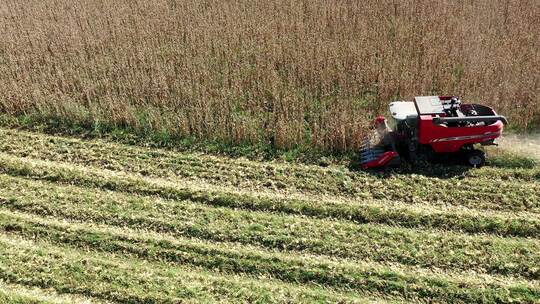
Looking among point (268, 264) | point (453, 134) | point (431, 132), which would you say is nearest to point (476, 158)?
point (453, 134)

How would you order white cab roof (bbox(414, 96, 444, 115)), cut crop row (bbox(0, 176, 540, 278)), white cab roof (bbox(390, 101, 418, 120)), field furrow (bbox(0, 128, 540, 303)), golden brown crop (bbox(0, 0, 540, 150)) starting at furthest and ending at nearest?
golden brown crop (bbox(0, 0, 540, 150)), white cab roof (bbox(390, 101, 418, 120)), white cab roof (bbox(414, 96, 444, 115)), cut crop row (bbox(0, 176, 540, 278)), field furrow (bbox(0, 128, 540, 303))

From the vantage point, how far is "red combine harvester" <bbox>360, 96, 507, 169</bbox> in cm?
827

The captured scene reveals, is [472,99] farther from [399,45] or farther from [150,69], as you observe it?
[150,69]

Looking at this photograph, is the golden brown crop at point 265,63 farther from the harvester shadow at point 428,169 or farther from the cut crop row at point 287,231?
the cut crop row at point 287,231

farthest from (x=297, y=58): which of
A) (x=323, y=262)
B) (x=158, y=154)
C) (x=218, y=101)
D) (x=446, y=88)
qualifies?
(x=323, y=262)

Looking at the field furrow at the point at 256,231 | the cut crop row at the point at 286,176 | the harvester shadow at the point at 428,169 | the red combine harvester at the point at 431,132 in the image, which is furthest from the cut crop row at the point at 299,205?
the red combine harvester at the point at 431,132

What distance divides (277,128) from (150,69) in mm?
4381

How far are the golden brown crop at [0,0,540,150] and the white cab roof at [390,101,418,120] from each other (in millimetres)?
765

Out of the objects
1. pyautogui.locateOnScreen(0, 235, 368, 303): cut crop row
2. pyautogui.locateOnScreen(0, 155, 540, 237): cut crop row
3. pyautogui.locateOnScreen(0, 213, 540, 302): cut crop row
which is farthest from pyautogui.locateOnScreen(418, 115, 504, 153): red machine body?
pyautogui.locateOnScreen(0, 235, 368, 303): cut crop row

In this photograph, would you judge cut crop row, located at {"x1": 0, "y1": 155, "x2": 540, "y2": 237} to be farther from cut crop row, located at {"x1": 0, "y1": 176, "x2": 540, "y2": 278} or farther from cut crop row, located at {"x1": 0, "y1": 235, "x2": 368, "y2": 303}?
cut crop row, located at {"x1": 0, "y1": 235, "x2": 368, "y2": 303}

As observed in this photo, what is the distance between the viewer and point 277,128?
954cm

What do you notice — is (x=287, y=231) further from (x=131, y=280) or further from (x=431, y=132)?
(x=431, y=132)

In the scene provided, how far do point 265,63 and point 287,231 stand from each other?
5.76 meters

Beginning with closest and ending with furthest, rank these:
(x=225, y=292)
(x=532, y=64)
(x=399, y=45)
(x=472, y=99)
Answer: (x=225, y=292) < (x=472, y=99) < (x=532, y=64) < (x=399, y=45)
